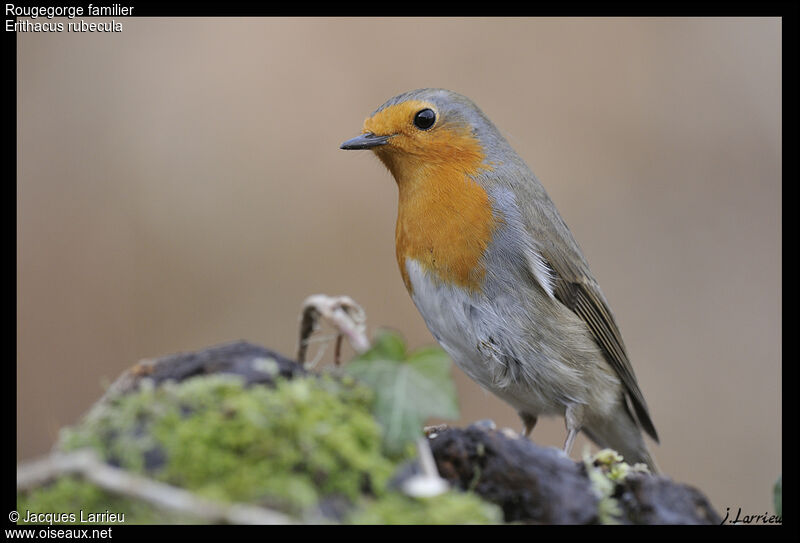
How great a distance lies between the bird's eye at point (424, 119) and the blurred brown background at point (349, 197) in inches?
116

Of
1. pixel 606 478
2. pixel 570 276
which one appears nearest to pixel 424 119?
pixel 570 276

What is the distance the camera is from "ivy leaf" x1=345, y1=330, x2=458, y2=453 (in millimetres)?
1484

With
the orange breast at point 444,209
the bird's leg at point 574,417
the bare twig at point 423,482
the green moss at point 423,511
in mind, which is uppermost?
the orange breast at point 444,209

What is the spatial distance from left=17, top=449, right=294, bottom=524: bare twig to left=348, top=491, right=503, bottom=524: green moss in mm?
155

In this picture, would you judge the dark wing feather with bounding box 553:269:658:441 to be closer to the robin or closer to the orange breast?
the robin

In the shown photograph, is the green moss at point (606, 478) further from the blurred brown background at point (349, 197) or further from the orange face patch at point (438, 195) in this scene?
the blurred brown background at point (349, 197)

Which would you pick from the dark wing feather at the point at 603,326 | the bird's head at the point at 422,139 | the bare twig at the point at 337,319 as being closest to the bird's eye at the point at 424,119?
the bird's head at the point at 422,139

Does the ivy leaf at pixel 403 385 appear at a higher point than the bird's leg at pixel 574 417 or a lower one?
higher

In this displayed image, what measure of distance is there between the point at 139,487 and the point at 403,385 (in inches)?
21.2

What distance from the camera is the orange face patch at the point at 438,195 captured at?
3.08 metres

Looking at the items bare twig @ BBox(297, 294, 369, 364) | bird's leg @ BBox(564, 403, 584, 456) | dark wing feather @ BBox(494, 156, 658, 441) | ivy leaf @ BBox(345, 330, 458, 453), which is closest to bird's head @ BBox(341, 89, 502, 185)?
dark wing feather @ BBox(494, 156, 658, 441)

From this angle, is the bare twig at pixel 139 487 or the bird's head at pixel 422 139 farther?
the bird's head at pixel 422 139

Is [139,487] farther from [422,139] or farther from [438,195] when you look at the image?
[422,139]

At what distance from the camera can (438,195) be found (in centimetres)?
323
